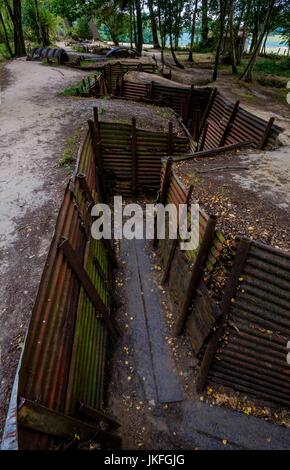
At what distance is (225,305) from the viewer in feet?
14.0

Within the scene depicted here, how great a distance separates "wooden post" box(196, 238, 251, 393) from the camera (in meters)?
3.86

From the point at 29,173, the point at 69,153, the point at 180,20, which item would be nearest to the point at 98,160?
the point at 69,153

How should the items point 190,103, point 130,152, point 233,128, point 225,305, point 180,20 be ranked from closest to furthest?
point 225,305, point 130,152, point 233,128, point 190,103, point 180,20

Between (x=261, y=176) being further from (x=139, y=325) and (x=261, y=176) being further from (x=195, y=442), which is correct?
(x=195, y=442)

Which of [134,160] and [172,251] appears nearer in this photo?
[172,251]

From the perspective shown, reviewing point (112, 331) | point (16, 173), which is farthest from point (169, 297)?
point (16, 173)

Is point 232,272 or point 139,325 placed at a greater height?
point 232,272

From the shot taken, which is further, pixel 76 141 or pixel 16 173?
pixel 76 141

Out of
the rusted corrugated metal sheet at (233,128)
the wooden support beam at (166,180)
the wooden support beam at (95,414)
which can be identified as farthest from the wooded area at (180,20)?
the wooden support beam at (95,414)

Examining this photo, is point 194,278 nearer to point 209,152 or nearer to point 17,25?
point 209,152

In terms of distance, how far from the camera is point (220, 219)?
512cm

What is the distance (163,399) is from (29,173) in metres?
6.04

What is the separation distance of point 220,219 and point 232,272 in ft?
4.51

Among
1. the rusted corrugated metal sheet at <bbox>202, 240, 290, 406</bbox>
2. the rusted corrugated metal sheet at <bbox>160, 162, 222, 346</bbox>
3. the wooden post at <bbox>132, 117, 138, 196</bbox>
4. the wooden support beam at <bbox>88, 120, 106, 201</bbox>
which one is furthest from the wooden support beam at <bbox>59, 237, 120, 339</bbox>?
the wooden post at <bbox>132, 117, 138, 196</bbox>
